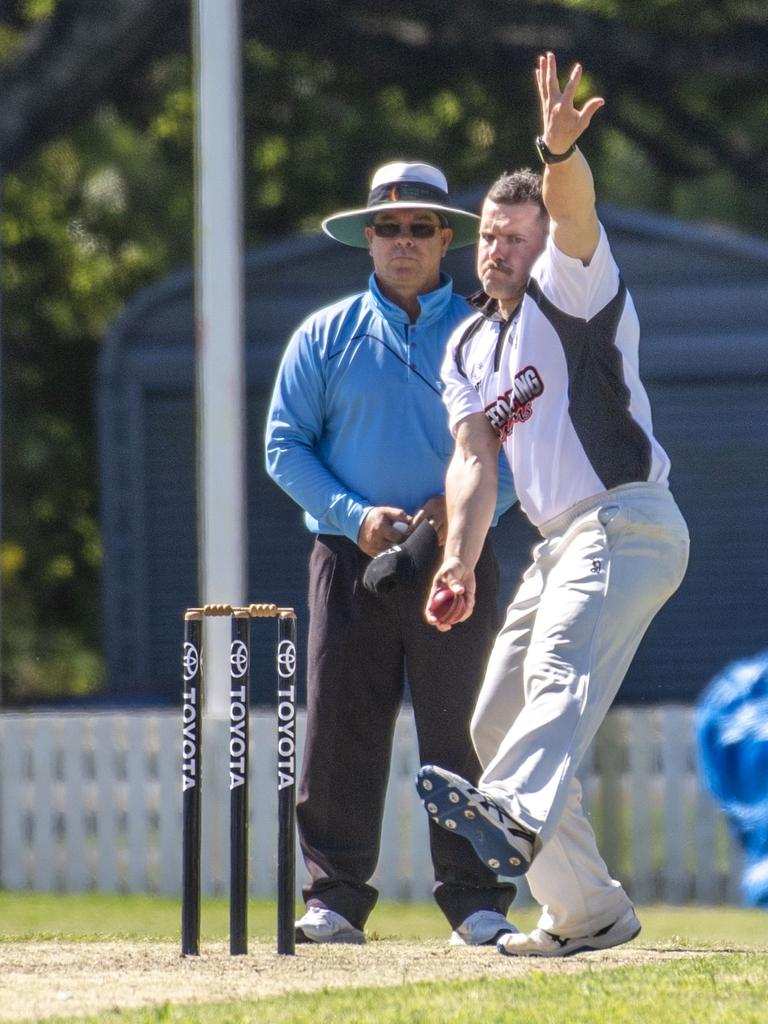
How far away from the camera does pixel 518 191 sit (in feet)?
15.2

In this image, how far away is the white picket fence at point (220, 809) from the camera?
30.0 ft

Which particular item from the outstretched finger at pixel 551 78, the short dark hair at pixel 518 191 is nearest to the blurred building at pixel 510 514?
the short dark hair at pixel 518 191

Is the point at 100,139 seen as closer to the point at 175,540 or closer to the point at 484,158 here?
the point at 484,158

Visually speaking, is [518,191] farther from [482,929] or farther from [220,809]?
[220,809]

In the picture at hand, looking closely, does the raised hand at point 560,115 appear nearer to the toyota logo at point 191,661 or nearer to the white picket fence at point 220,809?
the toyota logo at point 191,661

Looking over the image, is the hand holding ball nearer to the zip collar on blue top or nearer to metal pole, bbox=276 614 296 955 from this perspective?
metal pole, bbox=276 614 296 955

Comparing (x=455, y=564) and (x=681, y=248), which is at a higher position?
(x=681, y=248)

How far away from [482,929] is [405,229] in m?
1.87

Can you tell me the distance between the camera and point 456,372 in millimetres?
4773

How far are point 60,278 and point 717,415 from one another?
26.1 ft

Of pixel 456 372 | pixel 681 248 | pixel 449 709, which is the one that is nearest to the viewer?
pixel 456 372

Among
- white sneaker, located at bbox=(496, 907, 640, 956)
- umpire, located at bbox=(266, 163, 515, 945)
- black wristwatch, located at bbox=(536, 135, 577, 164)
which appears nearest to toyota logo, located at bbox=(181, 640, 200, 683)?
umpire, located at bbox=(266, 163, 515, 945)

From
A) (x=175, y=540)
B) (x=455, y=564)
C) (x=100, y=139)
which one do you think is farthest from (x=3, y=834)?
(x=100, y=139)

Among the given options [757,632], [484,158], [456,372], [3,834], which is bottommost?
[3,834]
